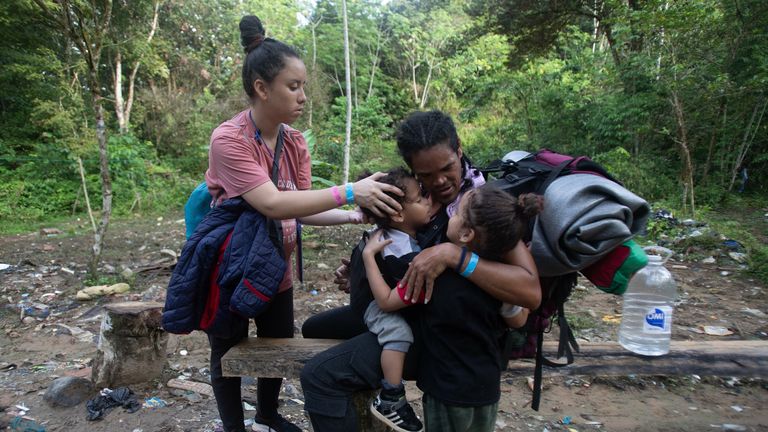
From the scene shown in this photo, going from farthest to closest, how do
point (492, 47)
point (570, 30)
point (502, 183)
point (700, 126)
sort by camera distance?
point (492, 47) < point (570, 30) < point (700, 126) < point (502, 183)

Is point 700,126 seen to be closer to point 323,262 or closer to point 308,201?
point 323,262

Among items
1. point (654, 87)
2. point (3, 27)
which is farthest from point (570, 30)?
point (3, 27)

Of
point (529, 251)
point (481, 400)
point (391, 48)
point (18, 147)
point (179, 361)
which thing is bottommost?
point (179, 361)

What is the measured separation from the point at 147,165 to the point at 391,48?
37.2 ft

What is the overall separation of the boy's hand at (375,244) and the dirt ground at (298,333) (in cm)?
164

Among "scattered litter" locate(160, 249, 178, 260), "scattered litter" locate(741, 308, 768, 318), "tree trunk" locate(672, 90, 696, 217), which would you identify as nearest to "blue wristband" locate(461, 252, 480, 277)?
"scattered litter" locate(741, 308, 768, 318)

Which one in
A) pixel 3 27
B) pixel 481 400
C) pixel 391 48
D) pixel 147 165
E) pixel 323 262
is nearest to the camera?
pixel 481 400

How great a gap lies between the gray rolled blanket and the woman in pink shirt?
1.86ft

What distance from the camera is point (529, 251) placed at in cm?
167

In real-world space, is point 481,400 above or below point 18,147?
below

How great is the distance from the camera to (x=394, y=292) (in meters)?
1.69

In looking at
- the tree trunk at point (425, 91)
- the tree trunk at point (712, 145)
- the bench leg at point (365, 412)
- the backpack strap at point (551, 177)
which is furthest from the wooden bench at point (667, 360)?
the tree trunk at point (425, 91)

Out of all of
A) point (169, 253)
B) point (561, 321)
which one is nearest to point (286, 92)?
point (561, 321)

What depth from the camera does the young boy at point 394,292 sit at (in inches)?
67.2
